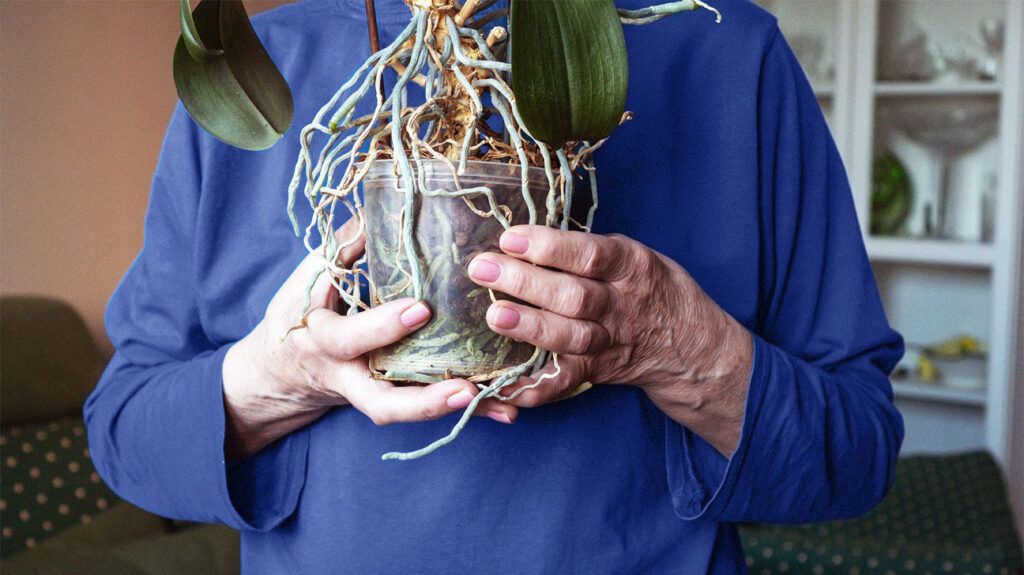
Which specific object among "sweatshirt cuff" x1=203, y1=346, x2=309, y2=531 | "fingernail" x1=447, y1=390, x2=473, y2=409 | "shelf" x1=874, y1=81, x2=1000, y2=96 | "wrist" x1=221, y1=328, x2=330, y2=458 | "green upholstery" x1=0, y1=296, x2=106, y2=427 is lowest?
"green upholstery" x1=0, y1=296, x2=106, y2=427

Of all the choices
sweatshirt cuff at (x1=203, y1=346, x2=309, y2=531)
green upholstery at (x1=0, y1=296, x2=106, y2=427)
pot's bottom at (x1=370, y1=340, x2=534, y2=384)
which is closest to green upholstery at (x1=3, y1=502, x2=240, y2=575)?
green upholstery at (x1=0, y1=296, x2=106, y2=427)

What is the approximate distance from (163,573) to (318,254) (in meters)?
1.48

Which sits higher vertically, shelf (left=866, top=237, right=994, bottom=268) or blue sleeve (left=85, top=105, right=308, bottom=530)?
blue sleeve (left=85, top=105, right=308, bottom=530)

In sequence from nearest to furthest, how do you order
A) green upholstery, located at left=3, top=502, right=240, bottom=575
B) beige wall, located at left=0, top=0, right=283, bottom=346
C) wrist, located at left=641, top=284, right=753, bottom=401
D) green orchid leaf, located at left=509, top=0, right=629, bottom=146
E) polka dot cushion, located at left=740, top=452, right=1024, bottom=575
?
green orchid leaf, located at left=509, top=0, right=629, bottom=146 < wrist, located at left=641, top=284, right=753, bottom=401 < green upholstery, located at left=3, top=502, right=240, bottom=575 < beige wall, located at left=0, top=0, right=283, bottom=346 < polka dot cushion, located at left=740, top=452, right=1024, bottom=575

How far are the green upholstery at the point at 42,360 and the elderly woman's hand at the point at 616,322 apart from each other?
1.89m

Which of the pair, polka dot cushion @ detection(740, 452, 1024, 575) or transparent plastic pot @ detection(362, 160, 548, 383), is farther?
polka dot cushion @ detection(740, 452, 1024, 575)

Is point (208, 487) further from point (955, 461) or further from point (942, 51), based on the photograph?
point (942, 51)

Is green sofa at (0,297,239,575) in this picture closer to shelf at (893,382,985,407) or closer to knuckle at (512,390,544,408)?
knuckle at (512,390,544,408)

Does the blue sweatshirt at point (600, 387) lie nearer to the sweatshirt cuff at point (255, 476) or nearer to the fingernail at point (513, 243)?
the sweatshirt cuff at point (255, 476)

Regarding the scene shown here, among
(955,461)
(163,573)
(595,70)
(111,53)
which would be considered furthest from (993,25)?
(595,70)

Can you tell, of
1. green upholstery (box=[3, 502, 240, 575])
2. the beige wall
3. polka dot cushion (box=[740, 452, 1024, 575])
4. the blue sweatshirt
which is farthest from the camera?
polka dot cushion (box=[740, 452, 1024, 575])

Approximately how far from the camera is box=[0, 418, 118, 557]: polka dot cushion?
2.04 m

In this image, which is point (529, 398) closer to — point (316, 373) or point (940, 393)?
point (316, 373)

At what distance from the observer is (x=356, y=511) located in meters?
0.74
